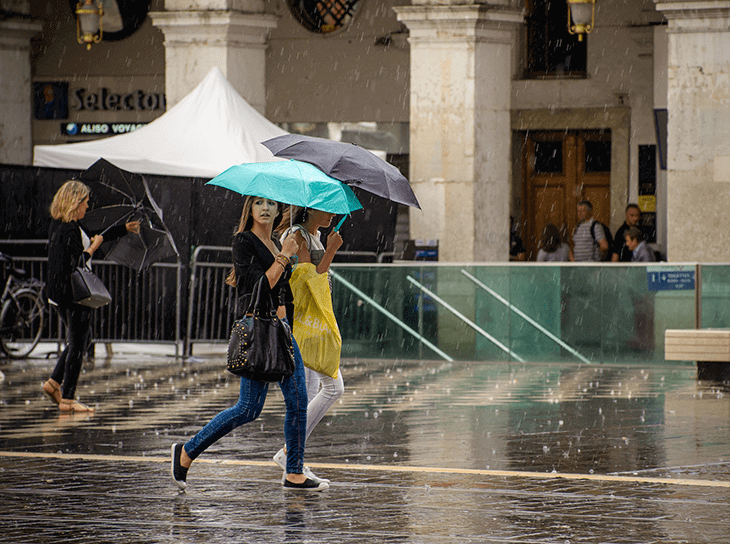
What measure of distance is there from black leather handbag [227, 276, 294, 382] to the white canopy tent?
379 inches

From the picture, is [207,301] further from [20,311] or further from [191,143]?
[20,311]

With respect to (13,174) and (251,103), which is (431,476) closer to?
(13,174)

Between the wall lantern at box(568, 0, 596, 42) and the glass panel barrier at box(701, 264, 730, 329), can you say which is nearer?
the glass panel barrier at box(701, 264, 730, 329)

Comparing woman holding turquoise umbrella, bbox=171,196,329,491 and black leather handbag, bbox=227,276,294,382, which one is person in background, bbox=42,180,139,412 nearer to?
woman holding turquoise umbrella, bbox=171,196,329,491

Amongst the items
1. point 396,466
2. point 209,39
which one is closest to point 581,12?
point 209,39

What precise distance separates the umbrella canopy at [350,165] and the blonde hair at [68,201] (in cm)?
358

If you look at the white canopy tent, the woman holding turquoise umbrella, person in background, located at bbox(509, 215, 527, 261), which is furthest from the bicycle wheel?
the woman holding turquoise umbrella

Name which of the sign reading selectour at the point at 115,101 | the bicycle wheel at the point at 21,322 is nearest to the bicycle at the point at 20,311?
the bicycle wheel at the point at 21,322

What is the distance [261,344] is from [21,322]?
958cm

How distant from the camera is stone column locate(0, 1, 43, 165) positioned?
22.6 metres

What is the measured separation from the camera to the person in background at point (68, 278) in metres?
11.1

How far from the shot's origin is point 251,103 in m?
20.1

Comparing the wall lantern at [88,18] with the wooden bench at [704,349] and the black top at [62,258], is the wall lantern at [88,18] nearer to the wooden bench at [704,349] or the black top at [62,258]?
the black top at [62,258]

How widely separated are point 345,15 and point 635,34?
512 cm
